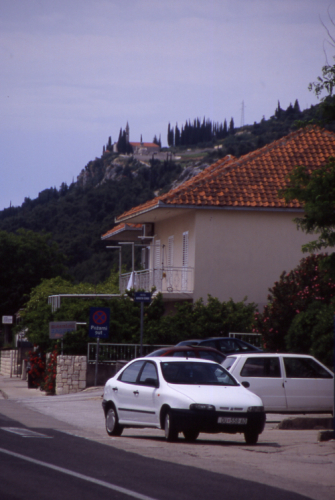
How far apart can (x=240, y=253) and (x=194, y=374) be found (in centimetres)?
1728

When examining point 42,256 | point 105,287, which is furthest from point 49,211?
point 105,287

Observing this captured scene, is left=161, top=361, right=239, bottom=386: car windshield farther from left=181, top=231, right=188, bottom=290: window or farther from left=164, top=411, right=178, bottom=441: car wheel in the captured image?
left=181, top=231, right=188, bottom=290: window

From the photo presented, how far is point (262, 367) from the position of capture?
1686cm

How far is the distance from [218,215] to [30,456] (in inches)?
807

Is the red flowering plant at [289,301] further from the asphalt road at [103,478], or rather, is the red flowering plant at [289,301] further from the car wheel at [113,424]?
the asphalt road at [103,478]

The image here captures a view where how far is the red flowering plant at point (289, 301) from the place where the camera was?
898 inches

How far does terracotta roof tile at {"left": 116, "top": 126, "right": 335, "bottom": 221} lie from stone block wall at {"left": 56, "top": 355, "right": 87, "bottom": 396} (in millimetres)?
6763

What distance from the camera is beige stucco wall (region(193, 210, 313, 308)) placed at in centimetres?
3006

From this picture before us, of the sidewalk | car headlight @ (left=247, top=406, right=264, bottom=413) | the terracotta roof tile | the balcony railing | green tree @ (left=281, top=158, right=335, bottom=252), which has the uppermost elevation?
the terracotta roof tile

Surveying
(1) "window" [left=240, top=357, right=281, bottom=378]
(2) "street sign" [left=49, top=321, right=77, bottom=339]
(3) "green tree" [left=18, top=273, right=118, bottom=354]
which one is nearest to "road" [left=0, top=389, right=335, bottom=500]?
(1) "window" [left=240, top=357, right=281, bottom=378]

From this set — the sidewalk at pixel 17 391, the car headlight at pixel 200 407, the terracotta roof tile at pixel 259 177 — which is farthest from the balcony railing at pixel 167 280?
the car headlight at pixel 200 407

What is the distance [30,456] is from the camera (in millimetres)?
10391

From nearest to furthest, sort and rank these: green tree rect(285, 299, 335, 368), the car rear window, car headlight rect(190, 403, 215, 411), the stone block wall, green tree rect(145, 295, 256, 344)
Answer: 1. car headlight rect(190, 403, 215, 411)
2. the car rear window
3. green tree rect(285, 299, 335, 368)
4. the stone block wall
5. green tree rect(145, 295, 256, 344)

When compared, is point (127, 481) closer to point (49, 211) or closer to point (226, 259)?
point (226, 259)
